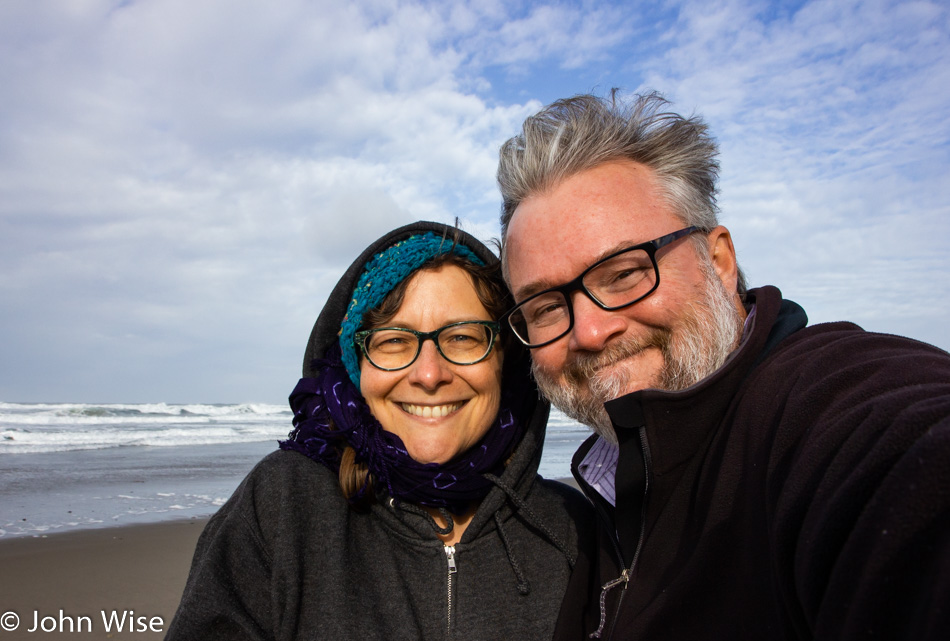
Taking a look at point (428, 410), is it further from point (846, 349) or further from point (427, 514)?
point (846, 349)

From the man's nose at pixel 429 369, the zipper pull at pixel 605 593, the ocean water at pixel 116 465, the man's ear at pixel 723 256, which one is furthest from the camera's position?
the ocean water at pixel 116 465

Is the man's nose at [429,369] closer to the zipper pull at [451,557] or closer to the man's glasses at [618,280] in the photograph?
the man's glasses at [618,280]

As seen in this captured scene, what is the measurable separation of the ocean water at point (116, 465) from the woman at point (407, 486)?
19.6 ft

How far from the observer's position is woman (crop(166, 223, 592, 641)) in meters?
1.92

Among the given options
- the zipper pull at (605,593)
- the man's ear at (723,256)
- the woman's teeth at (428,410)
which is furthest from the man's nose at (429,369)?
the man's ear at (723,256)

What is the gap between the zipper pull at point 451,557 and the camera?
7.04ft

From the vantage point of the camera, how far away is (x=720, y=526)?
1310 millimetres

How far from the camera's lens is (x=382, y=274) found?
2.33 meters

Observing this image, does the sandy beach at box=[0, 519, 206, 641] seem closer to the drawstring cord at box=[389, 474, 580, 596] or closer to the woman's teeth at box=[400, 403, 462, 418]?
the drawstring cord at box=[389, 474, 580, 596]

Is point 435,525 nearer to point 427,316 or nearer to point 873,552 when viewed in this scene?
point 427,316

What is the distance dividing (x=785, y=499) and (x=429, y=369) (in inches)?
60.8

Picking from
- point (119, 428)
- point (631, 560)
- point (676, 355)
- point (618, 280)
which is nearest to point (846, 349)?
point (676, 355)

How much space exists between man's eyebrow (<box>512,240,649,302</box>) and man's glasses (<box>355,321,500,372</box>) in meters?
0.31

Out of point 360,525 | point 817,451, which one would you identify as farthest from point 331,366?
point 817,451
